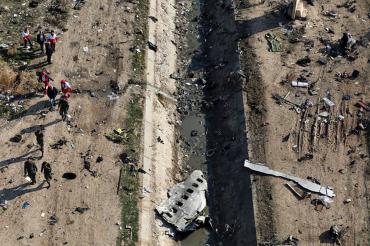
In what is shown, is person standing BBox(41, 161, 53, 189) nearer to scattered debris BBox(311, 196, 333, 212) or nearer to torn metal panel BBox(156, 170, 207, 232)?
torn metal panel BBox(156, 170, 207, 232)

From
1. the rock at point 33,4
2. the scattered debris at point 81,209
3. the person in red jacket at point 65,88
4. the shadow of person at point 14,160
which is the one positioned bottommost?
the scattered debris at point 81,209

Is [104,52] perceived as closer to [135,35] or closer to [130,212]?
[135,35]

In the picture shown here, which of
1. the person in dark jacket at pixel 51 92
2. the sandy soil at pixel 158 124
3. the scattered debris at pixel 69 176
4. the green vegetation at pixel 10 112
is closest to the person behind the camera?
the sandy soil at pixel 158 124

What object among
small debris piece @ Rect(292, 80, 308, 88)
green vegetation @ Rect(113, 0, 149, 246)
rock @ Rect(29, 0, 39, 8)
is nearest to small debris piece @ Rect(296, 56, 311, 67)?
small debris piece @ Rect(292, 80, 308, 88)

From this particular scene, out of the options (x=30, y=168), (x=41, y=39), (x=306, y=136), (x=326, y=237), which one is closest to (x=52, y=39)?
(x=41, y=39)

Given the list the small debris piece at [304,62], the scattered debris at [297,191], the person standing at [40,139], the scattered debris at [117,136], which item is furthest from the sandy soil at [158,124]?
the small debris piece at [304,62]

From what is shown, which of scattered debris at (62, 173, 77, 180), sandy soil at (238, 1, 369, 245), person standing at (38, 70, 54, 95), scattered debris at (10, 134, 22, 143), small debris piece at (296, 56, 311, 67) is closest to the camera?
sandy soil at (238, 1, 369, 245)

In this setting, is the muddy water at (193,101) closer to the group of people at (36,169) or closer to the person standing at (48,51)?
the group of people at (36,169)
